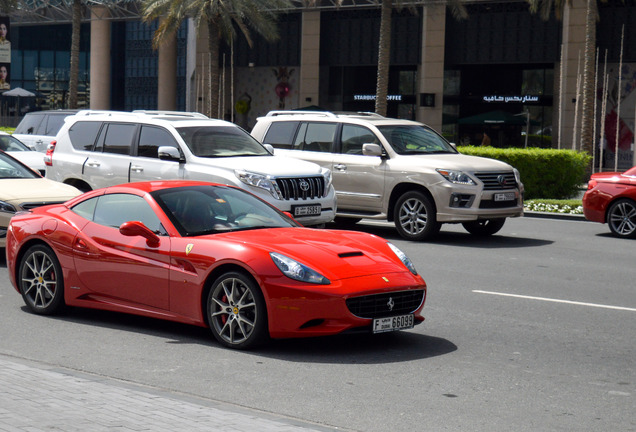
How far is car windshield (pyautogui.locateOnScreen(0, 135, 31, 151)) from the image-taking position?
840 inches

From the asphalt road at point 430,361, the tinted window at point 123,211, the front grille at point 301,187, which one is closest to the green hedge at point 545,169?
the front grille at point 301,187

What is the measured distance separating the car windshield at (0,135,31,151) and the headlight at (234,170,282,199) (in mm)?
8908

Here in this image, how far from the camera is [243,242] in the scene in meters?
8.09

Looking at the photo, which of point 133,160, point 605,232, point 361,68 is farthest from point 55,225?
point 361,68

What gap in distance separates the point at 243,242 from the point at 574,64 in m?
36.4

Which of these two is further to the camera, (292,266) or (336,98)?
(336,98)

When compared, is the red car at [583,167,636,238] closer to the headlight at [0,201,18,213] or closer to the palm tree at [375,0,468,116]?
the headlight at [0,201,18,213]

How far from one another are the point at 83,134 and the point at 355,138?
450cm

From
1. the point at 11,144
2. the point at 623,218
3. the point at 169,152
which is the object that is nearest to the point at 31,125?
the point at 11,144

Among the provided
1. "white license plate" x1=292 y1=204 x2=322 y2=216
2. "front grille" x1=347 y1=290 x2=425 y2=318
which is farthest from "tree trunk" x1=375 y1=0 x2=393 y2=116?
"front grille" x1=347 y1=290 x2=425 y2=318

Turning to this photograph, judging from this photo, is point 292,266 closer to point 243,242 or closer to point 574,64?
point 243,242

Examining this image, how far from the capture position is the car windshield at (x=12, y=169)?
13930 mm

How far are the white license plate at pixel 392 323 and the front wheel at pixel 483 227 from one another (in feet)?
29.9

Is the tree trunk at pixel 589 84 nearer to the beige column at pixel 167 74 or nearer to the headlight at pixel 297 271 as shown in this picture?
the headlight at pixel 297 271
